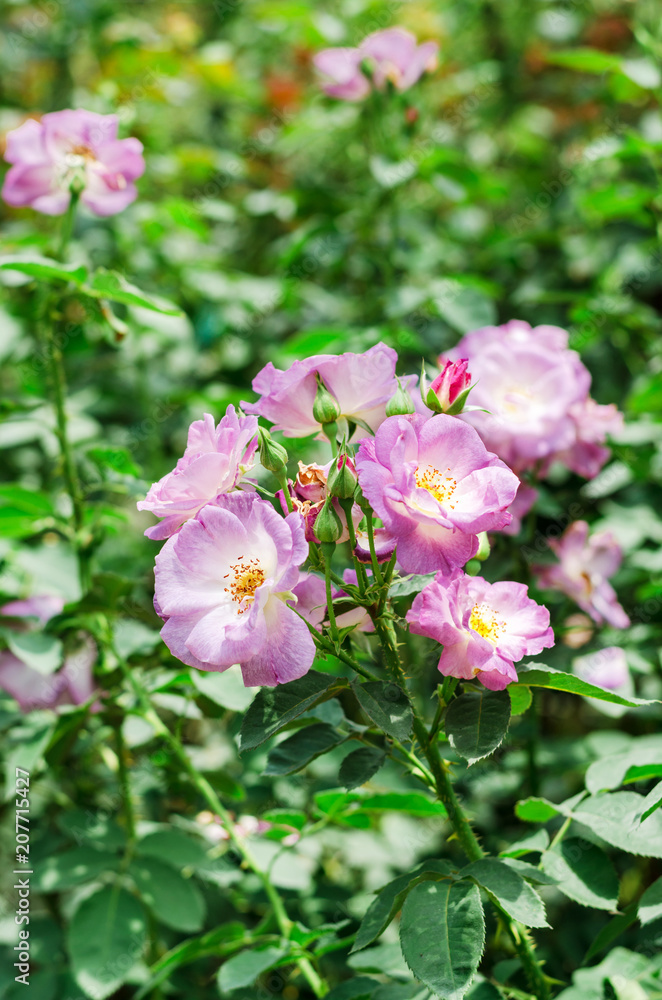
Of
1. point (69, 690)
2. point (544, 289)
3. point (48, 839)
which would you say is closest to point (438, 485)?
point (69, 690)

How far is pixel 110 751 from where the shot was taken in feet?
5.47

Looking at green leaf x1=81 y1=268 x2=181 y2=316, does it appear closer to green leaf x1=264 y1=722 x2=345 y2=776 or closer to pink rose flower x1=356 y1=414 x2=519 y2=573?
pink rose flower x1=356 y1=414 x2=519 y2=573

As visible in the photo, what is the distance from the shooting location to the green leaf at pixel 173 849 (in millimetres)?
1390

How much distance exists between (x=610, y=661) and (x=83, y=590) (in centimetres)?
99

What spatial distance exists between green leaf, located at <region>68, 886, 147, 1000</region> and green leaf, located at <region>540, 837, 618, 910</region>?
705 millimetres

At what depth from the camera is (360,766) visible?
922mm

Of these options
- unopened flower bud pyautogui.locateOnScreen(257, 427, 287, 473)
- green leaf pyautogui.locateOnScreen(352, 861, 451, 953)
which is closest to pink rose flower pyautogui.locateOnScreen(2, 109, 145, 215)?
unopened flower bud pyautogui.locateOnScreen(257, 427, 287, 473)

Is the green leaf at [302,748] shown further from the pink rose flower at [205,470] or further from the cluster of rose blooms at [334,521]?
the pink rose flower at [205,470]

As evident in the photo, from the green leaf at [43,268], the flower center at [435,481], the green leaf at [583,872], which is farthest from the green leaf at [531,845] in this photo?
the green leaf at [43,268]

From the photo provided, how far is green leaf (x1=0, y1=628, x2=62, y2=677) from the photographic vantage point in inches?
54.1

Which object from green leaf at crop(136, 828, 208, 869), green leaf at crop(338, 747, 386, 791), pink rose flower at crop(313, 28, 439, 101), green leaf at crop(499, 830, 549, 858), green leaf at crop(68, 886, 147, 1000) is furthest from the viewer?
pink rose flower at crop(313, 28, 439, 101)

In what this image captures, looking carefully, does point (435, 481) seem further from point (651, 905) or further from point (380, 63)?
point (380, 63)

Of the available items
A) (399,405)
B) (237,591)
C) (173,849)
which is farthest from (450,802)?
(173,849)

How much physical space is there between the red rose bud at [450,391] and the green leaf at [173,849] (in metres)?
0.91
